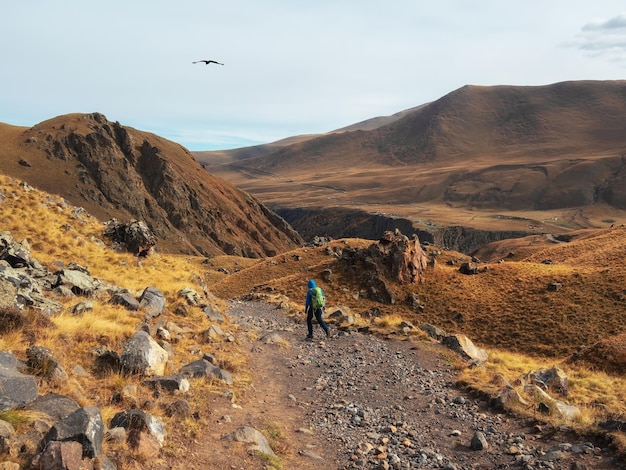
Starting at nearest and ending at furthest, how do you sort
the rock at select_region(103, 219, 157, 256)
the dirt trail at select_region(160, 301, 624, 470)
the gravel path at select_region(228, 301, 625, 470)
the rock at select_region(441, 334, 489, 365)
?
the dirt trail at select_region(160, 301, 624, 470)
the gravel path at select_region(228, 301, 625, 470)
the rock at select_region(441, 334, 489, 365)
the rock at select_region(103, 219, 157, 256)

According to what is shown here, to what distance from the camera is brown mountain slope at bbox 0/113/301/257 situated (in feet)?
383

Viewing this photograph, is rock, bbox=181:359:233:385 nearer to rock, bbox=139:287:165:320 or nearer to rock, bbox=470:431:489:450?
rock, bbox=139:287:165:320

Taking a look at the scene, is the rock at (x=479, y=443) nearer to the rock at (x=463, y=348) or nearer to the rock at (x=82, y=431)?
the rock at (x=82, y=431)

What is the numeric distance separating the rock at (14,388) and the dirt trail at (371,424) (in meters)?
2.77

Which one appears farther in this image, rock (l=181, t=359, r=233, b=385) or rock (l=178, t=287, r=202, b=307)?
rock (l=178, t=287, r=202, b=307)

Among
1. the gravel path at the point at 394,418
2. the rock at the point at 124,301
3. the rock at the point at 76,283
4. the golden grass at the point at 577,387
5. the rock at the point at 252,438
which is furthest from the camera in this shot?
the rock at the point at 124,301

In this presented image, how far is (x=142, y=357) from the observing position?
1008 cm

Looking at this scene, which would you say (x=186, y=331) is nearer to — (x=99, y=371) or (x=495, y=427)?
(x=99, y=371)

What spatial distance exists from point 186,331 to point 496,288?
34.5 m

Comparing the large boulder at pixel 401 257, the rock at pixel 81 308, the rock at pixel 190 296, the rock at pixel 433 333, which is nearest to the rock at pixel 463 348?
the rock at pixel 433 333

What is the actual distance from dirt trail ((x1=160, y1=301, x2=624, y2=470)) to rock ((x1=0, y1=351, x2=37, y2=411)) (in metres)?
2.77

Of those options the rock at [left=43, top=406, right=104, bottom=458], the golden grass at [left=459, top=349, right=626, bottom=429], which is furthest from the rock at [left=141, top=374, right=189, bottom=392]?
the golden grass at [left=459, top=349, right=626, bottom=429]

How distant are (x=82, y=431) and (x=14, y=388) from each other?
60.2 inches

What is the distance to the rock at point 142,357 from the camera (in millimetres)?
9801
